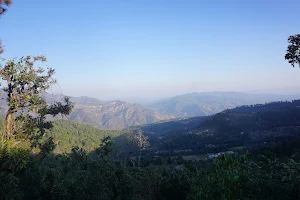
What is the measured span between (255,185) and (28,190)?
22145 millimetres

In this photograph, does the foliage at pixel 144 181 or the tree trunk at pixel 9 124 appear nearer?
the foliage at pixel 144 181

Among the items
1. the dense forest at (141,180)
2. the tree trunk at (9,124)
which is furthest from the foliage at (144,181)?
the tree trunk at (9,124)

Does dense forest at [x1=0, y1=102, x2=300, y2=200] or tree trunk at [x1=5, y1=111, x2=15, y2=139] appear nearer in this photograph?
dense forest at [x1=0, y1=102, x2=300, y2=200]

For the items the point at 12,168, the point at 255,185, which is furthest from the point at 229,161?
the point at 12,168

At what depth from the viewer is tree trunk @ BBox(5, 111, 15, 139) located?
2245cm

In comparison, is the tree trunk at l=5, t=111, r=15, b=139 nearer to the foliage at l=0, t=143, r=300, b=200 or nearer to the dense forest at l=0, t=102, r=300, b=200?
the dense forest at l=0, t=102, r=300, b=200

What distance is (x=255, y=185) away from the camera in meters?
7.33

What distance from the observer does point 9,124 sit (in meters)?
22.8

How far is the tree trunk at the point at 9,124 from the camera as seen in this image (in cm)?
2245

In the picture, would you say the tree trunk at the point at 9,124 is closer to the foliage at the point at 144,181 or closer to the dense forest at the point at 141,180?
the dense forest at the point at 141,180

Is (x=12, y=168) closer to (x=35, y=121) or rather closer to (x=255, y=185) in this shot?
(x=35, y=121)

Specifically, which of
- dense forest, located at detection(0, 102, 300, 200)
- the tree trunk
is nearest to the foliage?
dense forest, located at detection(0, 102, 300, 200)

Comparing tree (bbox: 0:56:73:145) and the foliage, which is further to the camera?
tree (bbox: 0:56:73:145)

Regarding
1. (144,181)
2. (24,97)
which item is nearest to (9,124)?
(24,97)
